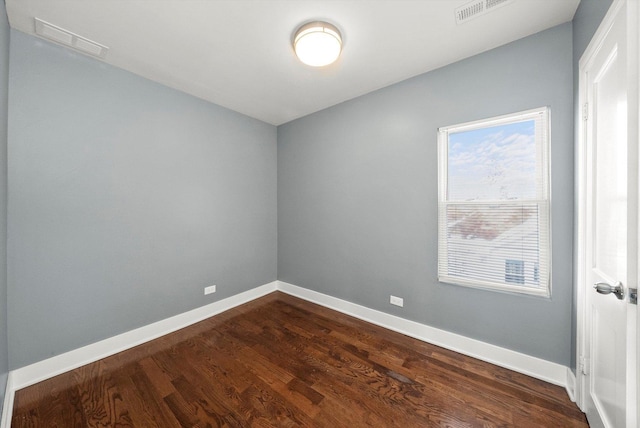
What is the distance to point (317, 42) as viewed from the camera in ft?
5.88

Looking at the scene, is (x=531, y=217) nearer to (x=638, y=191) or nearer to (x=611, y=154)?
(x=611, y=154)

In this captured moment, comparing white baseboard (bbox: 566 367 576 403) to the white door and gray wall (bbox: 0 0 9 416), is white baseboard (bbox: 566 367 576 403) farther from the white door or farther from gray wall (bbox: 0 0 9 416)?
gray wall (bbox: 0 0 9 416)

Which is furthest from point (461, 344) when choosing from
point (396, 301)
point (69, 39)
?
point (69, 39)

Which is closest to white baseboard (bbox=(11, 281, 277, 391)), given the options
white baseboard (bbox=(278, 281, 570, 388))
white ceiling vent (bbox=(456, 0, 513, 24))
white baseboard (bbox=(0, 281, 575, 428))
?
white baseboard (bbox=(0, 281, 575, 428))

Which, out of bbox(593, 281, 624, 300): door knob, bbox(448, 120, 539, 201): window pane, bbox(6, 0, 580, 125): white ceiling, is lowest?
bbox(593, 281, 624, 300): door knob

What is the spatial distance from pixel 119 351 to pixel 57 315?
625mm

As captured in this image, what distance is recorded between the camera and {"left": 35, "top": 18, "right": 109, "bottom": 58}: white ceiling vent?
1736 millimetres

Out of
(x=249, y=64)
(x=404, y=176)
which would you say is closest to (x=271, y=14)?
(x=249, y=64)

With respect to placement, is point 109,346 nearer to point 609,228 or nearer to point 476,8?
point 609,228

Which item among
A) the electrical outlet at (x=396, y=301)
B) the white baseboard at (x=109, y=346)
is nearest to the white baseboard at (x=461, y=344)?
the electrical outlet at (x=396, y=301)

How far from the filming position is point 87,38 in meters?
1.86

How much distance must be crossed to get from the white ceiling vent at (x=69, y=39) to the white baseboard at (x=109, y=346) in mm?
2627

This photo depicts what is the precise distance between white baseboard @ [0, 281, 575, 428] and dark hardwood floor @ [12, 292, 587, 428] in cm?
7

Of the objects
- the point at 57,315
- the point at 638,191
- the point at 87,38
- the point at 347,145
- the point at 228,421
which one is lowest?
the point at 228,421
